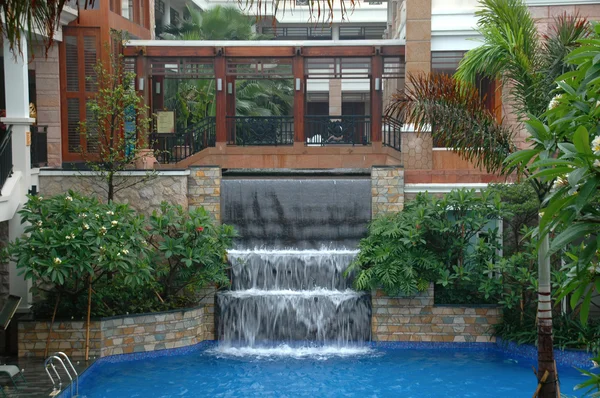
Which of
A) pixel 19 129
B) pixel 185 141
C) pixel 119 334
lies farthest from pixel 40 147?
pixel 119 334

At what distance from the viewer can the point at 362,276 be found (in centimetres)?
1408

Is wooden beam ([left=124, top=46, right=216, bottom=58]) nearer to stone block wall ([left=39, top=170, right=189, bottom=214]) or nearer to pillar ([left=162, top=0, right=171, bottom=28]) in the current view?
stone block wall ([left=39, top=170, right=189, bottom=214])

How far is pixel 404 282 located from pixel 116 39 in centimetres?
937

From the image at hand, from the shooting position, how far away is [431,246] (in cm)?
1457

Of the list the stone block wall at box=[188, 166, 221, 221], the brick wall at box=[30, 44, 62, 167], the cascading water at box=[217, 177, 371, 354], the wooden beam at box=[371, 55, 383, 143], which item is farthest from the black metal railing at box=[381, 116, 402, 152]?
the brick wall at box=[30, 44, 62, 167]

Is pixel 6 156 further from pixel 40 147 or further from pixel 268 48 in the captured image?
pixel 268 48

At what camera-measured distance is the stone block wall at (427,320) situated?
1424cm

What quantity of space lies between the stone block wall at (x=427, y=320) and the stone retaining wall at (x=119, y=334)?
329 centimetres

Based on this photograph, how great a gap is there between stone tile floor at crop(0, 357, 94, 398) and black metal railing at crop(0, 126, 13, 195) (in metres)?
2.94

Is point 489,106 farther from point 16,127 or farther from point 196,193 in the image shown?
point 16,127

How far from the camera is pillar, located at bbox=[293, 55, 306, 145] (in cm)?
2023

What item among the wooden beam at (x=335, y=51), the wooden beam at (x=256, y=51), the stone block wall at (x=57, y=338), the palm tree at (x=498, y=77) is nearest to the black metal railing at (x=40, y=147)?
the stone block wall at (x=57, y=338)

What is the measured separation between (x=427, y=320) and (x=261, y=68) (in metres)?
8.78

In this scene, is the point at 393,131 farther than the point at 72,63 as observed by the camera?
Yes
